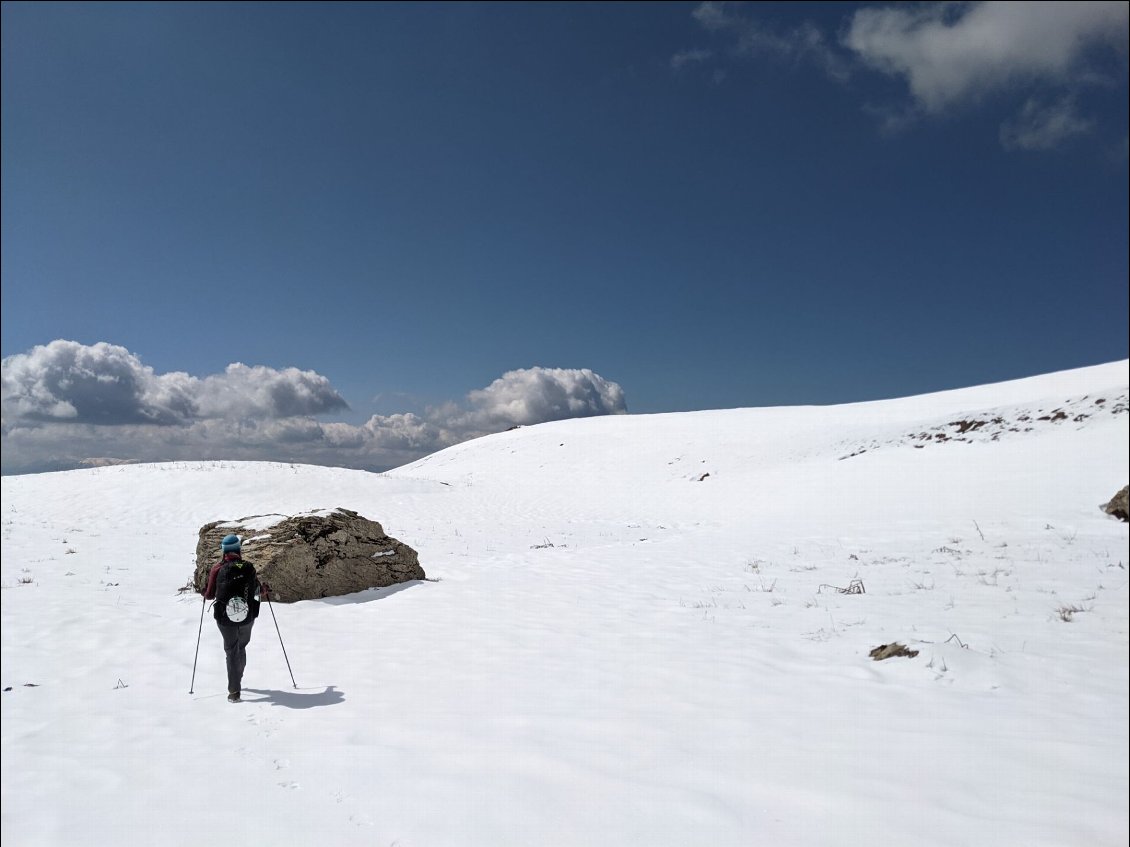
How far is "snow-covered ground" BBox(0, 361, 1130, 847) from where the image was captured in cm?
413

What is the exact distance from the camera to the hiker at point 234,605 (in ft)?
21.8

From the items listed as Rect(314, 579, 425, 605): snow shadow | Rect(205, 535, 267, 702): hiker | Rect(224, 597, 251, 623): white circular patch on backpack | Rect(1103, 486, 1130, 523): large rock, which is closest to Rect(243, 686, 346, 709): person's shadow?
Rect(205, 535, 267, 702): hiker

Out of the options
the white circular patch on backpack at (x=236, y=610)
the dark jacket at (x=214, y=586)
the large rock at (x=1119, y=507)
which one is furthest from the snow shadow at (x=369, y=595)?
the large rock at (x=1119, y=507)

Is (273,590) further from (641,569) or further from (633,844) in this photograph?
(633,844)

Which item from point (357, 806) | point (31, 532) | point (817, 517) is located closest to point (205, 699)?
point (357, 806)

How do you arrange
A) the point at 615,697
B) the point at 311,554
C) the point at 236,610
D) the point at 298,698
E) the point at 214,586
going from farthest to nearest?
the point at 311,554 → the point at 214,586 → the point at 236,610 → the point at 298,698 → the point at 615,697

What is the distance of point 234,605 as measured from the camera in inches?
277

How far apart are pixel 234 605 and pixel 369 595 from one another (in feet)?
16.1

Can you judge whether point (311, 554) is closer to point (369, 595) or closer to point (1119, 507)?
point (369, 595)

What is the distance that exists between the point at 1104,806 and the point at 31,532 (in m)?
28.0

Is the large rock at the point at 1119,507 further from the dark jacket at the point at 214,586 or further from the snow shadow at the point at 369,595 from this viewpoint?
the dark jacket at the point at 214,586

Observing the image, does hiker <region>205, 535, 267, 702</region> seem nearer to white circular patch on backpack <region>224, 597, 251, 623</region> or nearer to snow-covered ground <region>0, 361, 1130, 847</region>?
white circular patch on backpack <region>224, 597, 251, 623</region>

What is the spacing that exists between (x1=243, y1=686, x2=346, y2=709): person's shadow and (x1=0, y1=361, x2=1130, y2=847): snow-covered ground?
0.06 metres

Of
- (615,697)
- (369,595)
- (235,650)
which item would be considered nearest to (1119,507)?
(615,697)
